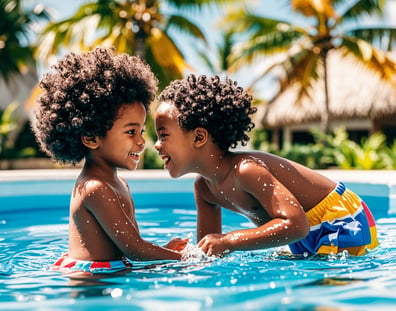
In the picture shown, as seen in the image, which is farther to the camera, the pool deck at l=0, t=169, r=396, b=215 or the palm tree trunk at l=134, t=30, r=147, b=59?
the palm tree trunk at l=134, t=30, r=147, b=59

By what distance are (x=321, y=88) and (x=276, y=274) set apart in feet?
75.8

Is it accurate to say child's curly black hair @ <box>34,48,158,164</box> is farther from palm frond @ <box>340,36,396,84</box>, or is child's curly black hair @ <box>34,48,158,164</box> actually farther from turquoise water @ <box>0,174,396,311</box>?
palm frond @ <box>340,36,396,84</box>

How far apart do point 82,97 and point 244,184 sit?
982 millimetres

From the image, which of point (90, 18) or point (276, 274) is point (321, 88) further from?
point (276, 274)

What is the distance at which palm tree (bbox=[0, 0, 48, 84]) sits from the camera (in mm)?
21047

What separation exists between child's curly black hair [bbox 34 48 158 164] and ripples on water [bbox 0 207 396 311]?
0.74m

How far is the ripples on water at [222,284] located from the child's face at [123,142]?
579 millimetres

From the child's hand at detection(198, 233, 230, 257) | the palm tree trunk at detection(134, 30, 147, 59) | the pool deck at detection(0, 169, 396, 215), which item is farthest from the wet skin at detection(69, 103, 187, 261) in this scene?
the palm tree trunk at detection(134, 30, 147, 59)

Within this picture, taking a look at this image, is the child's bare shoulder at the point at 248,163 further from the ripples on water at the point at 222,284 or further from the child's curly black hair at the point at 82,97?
the child's curly black hair at the point at 82,97

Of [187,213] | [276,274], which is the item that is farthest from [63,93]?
[187,213]

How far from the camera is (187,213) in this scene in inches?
260

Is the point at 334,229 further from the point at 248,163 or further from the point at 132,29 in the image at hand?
the point at 132,29

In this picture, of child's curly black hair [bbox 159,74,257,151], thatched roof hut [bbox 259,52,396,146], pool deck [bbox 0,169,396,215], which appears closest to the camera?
child's curly black hair [bbox 159,74,257,151]

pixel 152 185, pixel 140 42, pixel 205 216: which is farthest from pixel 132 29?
pixel 205 216
